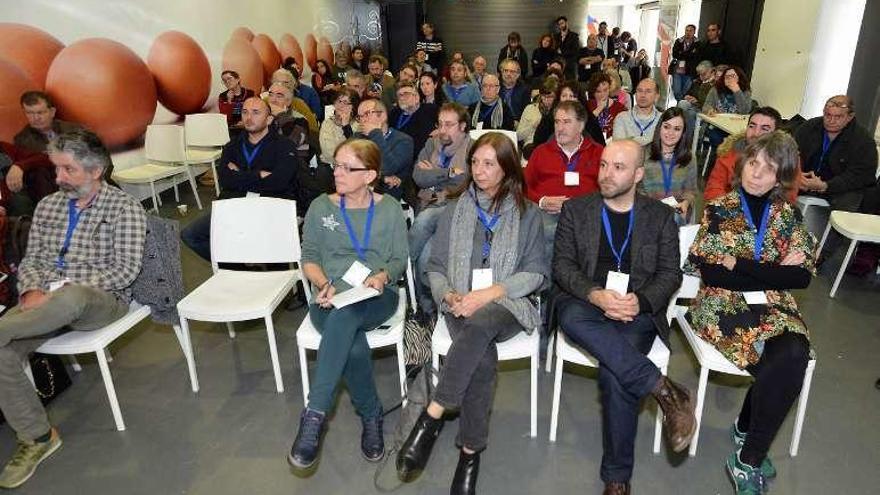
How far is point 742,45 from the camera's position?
864cm

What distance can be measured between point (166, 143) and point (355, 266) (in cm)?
389

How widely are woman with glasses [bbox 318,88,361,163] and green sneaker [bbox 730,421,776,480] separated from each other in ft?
10.3

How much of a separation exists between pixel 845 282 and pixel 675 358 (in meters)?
1.73

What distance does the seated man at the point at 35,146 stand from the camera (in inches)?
145

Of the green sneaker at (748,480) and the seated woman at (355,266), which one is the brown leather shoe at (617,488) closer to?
the green sneaker at (748,480)

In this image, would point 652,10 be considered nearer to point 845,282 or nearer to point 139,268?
point 845,282

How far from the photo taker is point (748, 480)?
1.97m

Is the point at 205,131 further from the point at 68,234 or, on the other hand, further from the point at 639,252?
the point at 639,252

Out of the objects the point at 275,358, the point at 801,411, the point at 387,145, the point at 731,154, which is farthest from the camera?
the point at 387,145

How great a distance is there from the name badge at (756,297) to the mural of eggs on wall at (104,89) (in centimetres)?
499

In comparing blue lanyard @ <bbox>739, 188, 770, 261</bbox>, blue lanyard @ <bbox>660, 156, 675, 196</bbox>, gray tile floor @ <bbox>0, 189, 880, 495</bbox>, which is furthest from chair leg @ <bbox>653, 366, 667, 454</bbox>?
blue lanyard @ <bbox>660, 156, 675, 196</bbox>

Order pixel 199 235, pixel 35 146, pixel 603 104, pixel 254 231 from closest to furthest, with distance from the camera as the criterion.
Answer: pixel 254 231, pixel 199 235, pixel 35 146, pixel 603 104

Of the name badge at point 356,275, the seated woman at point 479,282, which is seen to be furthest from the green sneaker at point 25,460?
the seated woman at point 479,282

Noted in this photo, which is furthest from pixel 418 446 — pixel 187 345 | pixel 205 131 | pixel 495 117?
pixel 205 131
